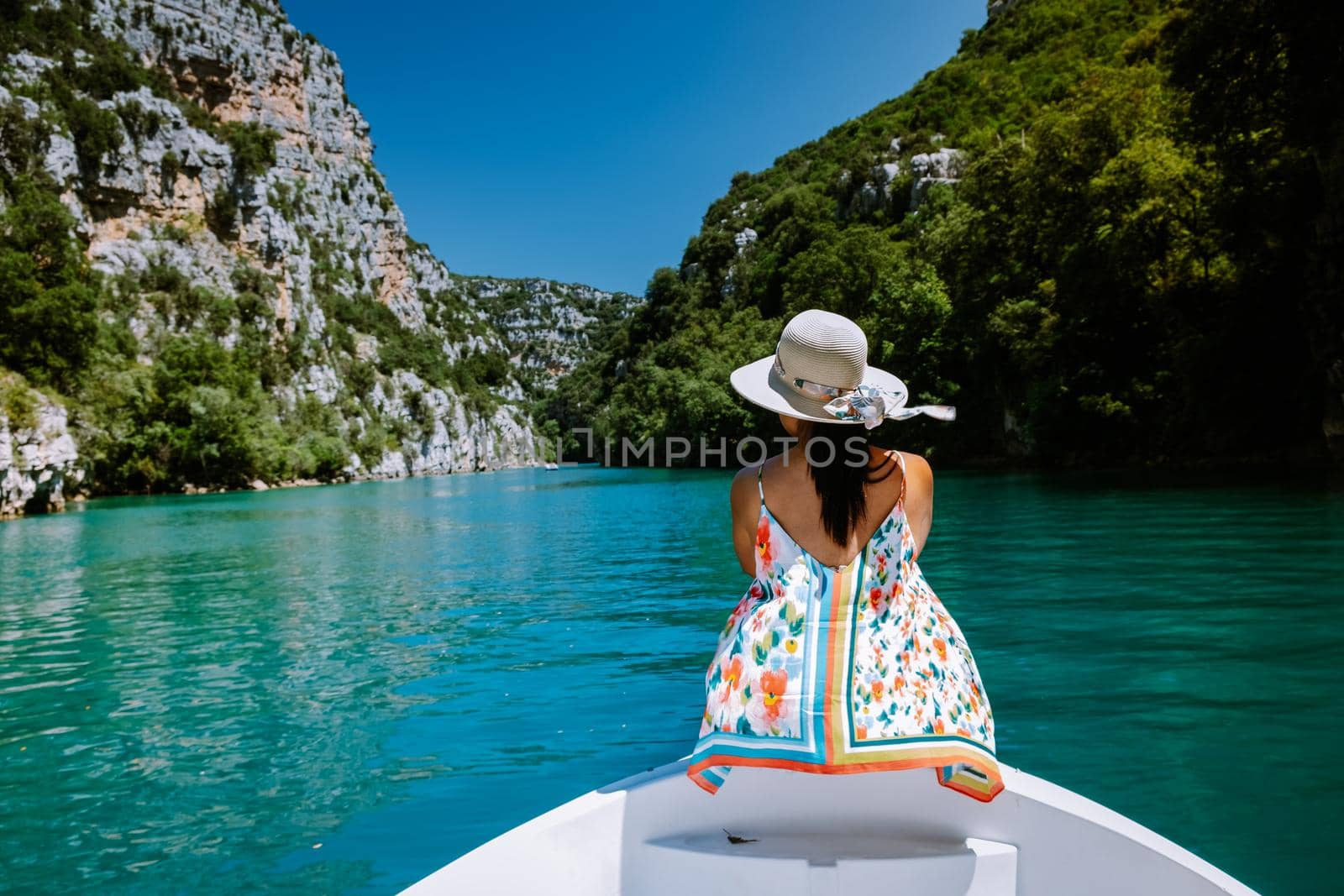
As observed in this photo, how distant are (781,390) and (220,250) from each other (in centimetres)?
8122

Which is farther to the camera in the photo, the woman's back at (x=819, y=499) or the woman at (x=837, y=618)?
the woman's back at (x=819, y=499)

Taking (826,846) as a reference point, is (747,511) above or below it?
above

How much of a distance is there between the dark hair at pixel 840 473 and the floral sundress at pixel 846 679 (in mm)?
85

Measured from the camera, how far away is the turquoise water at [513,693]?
146 inches

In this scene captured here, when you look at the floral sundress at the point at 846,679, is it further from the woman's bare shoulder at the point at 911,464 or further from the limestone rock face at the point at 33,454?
the limestone rock face at the point at 33,454

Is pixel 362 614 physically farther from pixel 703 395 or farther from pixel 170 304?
pixel 170 304

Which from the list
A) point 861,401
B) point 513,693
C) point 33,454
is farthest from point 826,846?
point 33,454

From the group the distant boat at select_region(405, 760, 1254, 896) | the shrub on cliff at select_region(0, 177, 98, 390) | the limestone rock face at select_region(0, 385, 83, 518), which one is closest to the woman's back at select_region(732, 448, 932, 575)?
the distant boat at select_region(405, 760, 1254, 896)

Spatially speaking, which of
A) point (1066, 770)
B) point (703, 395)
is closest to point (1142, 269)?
point (1066, 770)

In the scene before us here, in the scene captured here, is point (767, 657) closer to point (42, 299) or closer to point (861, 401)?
point (861, 401)

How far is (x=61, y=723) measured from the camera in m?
5.81

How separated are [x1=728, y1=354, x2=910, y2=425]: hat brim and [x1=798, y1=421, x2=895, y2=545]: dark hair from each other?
0.06 meters

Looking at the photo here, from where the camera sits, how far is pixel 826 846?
2.12m

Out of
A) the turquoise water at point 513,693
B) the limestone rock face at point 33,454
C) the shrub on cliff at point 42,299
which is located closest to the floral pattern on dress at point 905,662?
the turquoise water at point 513,693
